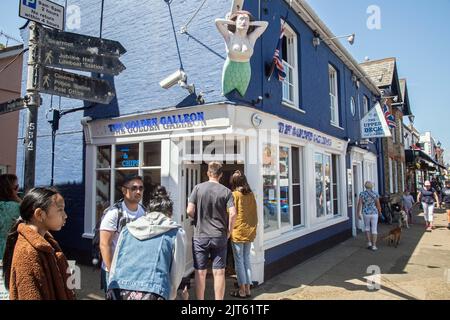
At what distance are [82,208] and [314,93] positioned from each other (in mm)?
6287

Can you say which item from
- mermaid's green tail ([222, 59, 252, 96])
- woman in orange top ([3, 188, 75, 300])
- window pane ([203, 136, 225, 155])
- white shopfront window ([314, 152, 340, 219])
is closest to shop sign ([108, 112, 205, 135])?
window pane ([203, 136, 225, 155])

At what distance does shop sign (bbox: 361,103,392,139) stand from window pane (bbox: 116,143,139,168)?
8318mm

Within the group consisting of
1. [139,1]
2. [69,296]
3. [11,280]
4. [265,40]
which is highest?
[139,1]

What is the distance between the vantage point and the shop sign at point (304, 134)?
6.56 metres

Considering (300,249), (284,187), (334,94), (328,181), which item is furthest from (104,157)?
(334,94)

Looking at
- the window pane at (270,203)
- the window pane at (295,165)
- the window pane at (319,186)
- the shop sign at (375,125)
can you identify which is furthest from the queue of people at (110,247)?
the shop sign at (375,125)

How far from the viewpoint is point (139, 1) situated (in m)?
6.69

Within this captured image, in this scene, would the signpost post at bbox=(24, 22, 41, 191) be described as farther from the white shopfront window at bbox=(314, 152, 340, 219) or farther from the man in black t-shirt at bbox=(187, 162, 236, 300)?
the white shopfront window at bbox=(314, 152, 340, 219)

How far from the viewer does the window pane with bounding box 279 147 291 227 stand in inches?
270

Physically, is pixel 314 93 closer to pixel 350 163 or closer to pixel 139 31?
pixel 350 163

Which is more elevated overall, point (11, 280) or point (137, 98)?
point (137, 98)
